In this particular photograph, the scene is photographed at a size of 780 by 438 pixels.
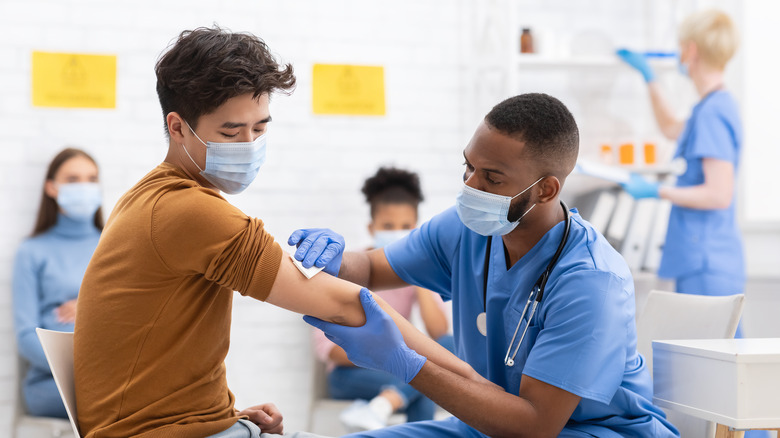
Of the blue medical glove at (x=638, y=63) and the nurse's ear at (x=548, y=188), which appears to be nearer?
the nurse's ear at (x=548, y=188)

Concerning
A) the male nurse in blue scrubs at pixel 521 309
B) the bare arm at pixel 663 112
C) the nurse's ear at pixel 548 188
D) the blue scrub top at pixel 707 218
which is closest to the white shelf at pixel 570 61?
the bare arm at pixel 663 112

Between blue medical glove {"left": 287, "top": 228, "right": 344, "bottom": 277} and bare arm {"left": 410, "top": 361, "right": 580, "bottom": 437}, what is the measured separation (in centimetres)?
31

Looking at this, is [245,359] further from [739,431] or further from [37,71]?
[739,431]

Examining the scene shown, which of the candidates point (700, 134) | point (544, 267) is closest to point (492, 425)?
point (544, 267)

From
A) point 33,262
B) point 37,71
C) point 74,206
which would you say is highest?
point 37,71

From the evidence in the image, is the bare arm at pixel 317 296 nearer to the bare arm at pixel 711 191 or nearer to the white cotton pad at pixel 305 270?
the white cotton pad at pixel 305 270

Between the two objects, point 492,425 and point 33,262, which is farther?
point 33,262

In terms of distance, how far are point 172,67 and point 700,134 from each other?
6.77 ft

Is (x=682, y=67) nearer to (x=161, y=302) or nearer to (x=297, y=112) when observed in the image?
(x=297, y=112)

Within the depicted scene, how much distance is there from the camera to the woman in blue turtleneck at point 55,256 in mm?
2756

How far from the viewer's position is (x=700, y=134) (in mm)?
2783

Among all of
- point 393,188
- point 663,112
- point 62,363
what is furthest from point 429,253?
point 663,112

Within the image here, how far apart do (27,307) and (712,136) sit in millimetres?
2619

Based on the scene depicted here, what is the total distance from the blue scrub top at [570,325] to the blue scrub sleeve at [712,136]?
1285mm
